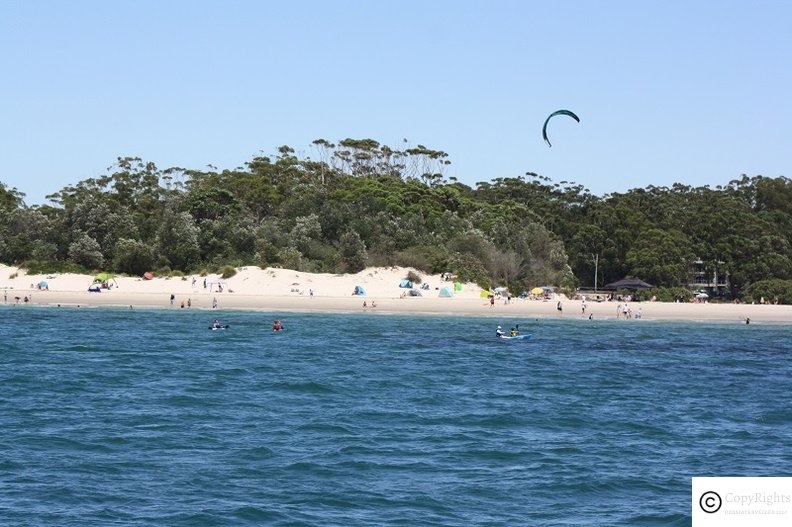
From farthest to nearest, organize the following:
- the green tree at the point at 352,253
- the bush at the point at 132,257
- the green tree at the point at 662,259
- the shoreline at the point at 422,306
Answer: the green tree at the point at 662,259 → the bush at the point at 132,257 → the green tree at the point at 352,253 → the shoreline at the point at 422,306

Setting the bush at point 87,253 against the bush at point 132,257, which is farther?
the bush at point 87,253

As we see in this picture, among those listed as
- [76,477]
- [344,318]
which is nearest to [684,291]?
[344,318]

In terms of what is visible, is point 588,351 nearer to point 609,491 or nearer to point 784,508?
point 609,491

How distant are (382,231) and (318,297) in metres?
13.5

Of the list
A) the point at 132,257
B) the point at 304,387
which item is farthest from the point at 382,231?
the point at 304,387

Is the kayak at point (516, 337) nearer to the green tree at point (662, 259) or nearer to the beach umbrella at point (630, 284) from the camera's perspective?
the beach umbrella at point (630, 284)

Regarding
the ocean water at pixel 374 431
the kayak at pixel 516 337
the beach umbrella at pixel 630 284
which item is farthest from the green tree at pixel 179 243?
the kayak at pixel 516 337

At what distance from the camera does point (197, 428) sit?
75.5 feet

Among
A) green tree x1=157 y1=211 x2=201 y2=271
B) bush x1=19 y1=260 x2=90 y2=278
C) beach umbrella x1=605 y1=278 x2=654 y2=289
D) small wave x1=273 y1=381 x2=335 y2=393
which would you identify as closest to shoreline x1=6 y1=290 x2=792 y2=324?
bush x1=19 y1=260 x2=90 y2=278

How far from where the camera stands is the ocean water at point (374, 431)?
16484 mm

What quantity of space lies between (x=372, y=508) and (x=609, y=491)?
4.37m

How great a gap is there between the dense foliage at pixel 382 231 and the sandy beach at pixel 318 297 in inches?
85.0

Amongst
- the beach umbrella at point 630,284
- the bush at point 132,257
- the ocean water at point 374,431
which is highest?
the bush at point 132,257
